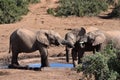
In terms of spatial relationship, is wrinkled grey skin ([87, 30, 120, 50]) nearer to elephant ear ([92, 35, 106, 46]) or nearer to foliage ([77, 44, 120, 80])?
elephant ear ([92, 35, 106, 46])

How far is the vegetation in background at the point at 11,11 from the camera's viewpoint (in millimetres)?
23656

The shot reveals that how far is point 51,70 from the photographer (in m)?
13.9

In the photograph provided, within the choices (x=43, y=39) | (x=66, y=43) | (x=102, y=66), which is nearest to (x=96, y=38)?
(x=66, y=43)

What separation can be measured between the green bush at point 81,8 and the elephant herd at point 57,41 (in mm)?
10006

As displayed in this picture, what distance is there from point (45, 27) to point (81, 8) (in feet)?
12.6

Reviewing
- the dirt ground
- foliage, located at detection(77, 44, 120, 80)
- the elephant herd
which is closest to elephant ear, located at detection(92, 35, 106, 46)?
the elephant herd

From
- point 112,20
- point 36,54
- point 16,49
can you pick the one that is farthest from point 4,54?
point 112,20

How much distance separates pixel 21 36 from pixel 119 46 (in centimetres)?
298

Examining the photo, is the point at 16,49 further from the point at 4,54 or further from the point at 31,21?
the point at 31,21

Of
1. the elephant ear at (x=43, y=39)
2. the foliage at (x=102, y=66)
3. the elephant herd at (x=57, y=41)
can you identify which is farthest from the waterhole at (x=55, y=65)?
the foliage at (x=102, y=66)

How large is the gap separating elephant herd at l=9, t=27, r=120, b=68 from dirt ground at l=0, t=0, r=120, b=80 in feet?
2.74

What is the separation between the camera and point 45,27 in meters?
22.4

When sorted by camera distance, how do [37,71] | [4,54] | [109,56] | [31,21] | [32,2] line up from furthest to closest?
[32,2] → [31,21] → [4,54] → [37,71] → [109,56]

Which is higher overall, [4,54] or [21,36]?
[21,36]
